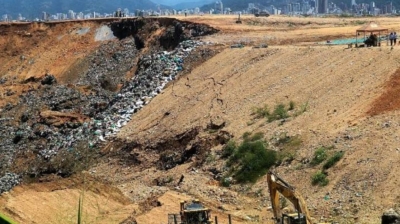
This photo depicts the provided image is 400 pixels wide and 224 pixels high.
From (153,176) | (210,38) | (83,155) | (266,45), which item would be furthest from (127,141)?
(210,38)

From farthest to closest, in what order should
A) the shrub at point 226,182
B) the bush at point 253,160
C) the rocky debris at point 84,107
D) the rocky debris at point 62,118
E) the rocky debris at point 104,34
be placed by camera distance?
the rocky debris at point 104,34 < the rocky debris at point 62,118 < the rocky debris at point 84,107 < the shrub at point 226,182 < the bush at point 253,160

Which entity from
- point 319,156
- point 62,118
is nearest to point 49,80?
point 62,118

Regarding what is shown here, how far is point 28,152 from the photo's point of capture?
1166 inches

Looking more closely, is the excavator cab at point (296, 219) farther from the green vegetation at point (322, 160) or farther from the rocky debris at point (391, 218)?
the green vegetation at point (322, 160)

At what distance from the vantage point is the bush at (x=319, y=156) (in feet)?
65.6

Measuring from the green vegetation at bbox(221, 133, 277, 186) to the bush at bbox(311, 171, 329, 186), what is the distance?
203cm

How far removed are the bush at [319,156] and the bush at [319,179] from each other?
1.91ft

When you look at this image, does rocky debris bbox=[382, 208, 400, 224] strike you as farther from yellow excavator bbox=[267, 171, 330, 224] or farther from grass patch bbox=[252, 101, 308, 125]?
grass patch bbox=[252, 101, 308, 125]

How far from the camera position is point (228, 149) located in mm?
23141

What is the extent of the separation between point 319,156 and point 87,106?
55.8 feet

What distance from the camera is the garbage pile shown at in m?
29.8

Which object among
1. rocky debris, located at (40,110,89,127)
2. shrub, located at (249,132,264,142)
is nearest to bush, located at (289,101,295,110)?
shrub, located at (249,132,264,142)

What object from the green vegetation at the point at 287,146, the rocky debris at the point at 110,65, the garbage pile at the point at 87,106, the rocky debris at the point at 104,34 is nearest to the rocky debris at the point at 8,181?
the garbage pile at the point at 87,106

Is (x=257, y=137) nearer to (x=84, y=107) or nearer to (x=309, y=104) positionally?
(x=309, y=104)
